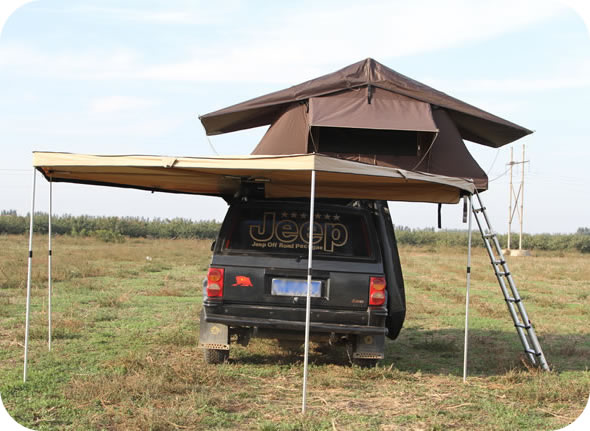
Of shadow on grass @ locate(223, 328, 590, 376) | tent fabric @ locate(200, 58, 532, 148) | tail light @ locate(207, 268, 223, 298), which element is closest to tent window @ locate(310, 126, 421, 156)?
tent fabric @ locate(200, 58, 532, 148)

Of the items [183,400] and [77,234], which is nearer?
[183,400]

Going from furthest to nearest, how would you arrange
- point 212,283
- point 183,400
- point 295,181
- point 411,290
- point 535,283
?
point 535,283 → point 411,290 → point 295,181 → point 212,283 → point 183,400

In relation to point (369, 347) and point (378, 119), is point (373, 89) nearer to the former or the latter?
point (378, 119)

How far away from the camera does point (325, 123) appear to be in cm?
855

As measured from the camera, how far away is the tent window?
29.9 feet

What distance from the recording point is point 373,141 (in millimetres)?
9172

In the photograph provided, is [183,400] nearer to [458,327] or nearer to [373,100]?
[373,100]

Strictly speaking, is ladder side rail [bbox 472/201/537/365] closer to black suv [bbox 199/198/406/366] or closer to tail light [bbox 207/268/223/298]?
black suv [bbox 199/198/406/366]

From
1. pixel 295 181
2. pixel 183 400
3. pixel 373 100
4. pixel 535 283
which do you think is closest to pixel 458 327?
pixel 373 100

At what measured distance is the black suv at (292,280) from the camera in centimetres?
634

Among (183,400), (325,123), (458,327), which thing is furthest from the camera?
(458,327)

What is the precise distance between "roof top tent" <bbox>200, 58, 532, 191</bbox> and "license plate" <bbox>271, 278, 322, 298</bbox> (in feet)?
9.75

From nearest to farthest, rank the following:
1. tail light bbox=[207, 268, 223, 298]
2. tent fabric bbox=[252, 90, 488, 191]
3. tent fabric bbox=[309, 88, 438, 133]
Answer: tail light bbox=[207, 268, 223, 298]
tent fabric bbox=[309, 88, 438, 133]
tent fabric bbox=[252, 90, 488, 191]

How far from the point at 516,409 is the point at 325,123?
15.0 ft
